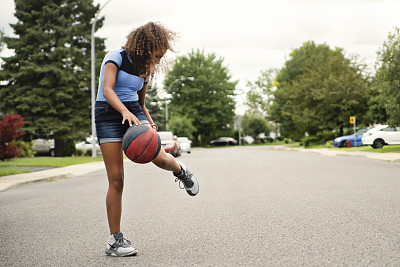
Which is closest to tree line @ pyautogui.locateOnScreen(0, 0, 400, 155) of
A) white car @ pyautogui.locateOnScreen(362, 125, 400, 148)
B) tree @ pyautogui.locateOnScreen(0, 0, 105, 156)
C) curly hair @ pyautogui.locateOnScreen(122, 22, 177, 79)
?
tree @ pyautogui.locateOnScreen(0, 0, 105, 156)

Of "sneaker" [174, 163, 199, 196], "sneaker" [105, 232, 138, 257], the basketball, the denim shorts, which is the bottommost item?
"sneaker" [105, 232, 138, 257]

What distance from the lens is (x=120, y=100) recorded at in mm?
4242

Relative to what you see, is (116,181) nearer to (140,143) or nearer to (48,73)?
(140,143)

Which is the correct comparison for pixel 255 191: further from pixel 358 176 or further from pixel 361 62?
pixel 361 62

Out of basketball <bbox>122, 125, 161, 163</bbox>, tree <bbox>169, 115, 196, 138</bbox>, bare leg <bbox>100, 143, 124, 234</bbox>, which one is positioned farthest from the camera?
tree <bbox>169, 115, 196, 138</bbox>

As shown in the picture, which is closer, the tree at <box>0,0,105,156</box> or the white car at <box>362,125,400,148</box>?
the tree at <box>0,0,105,156</box>

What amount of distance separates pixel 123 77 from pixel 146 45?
36 centimetres

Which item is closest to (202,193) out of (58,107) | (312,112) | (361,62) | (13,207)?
(13,207)

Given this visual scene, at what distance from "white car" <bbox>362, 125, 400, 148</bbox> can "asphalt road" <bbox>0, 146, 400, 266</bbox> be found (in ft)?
67.0

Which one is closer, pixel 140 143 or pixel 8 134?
pixel 140 143

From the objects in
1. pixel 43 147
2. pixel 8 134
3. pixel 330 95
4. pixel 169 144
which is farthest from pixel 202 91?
pixel 8 134

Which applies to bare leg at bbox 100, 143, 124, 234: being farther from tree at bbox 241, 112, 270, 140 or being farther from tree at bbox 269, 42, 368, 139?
tree at bbox 241, 112, 270, 140

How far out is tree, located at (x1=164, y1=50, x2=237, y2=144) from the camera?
2682 inches

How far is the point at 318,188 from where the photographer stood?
9602 mm
